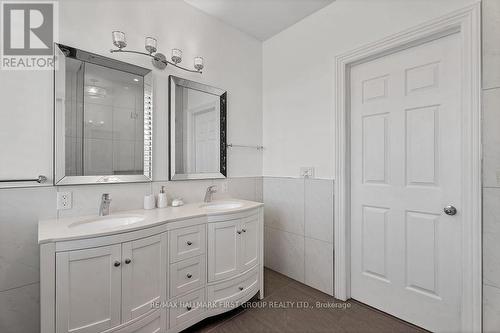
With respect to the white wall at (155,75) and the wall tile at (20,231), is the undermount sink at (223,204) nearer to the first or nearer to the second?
the white wall at (155,75)

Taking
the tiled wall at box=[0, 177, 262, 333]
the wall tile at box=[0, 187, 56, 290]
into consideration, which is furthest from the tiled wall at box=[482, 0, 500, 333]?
the wall tile at box=[0, 187, 56, 290]

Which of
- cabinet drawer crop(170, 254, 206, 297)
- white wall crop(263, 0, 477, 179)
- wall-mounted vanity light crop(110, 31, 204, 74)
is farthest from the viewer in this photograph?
white wall crop(263, 0, 477, 179)

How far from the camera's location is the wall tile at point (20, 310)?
133 cm

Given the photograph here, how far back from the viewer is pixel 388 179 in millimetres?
1903

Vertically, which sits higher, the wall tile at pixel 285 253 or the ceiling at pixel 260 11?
the ceiling at pixel 260 11

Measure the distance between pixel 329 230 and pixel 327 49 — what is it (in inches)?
69.3

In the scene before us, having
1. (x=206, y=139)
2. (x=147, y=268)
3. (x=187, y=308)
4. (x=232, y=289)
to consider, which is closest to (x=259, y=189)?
(x=206, y=139)

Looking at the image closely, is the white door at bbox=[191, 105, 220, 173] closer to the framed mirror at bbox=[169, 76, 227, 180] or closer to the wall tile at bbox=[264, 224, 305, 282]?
the framed mirror at bbox=[169, 76, 227, 180]

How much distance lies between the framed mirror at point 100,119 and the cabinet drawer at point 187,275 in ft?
2.46

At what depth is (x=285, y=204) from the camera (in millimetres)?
2578

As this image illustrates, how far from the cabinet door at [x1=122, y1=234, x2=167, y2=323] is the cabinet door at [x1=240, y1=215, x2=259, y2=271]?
64cm

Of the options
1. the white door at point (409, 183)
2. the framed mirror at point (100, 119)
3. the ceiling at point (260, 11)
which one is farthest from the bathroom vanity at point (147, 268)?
the ceiling at point (260, 11)

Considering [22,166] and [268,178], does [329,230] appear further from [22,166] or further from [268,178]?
[22,166]

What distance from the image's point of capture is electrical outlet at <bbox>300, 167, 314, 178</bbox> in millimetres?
2322
